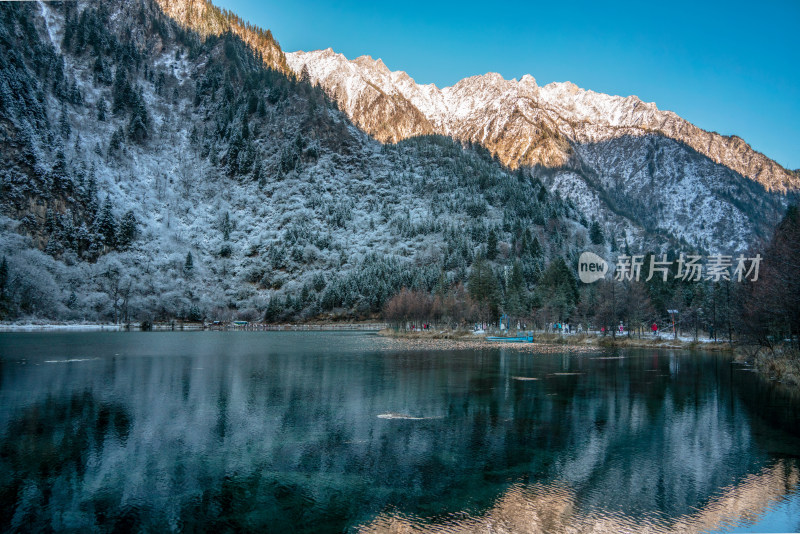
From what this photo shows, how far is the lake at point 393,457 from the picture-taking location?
11.4 m

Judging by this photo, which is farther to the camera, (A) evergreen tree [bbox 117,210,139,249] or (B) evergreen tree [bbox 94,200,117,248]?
(A) evergreen tree [bbox 117,210,139,249]

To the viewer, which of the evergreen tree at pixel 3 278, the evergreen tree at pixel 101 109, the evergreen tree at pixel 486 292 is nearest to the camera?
the evergreen tree at pixel 3 278

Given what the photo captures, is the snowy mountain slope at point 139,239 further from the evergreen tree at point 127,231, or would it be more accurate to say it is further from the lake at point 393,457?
the lake at point 393,457

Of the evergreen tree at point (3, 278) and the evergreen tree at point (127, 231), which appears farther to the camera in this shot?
the evergreen tree at point (127, 231)

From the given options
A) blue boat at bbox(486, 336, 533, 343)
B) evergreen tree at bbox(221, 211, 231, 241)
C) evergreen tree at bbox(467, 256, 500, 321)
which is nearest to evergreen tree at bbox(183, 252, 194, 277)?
evergreen tree at bbox(221, 211, 231, 241)

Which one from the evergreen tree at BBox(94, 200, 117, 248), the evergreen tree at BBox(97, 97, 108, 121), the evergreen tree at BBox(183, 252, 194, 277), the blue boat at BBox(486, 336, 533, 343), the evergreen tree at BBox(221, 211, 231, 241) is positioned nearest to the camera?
the blue boat at BBox(486, 336, 533, 343)

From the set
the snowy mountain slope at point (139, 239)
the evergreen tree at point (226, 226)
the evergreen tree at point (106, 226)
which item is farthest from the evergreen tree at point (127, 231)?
the evergreen tree at point (226, 226)

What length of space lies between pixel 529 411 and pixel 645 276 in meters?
106

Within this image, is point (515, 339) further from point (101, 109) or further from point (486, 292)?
point (101, 109)

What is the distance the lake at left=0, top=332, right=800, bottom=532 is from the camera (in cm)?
1137

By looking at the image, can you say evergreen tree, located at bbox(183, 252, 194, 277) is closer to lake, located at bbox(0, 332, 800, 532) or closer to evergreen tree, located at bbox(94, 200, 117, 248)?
evergreen tree, located at bbox(94, 200, 117, 248)

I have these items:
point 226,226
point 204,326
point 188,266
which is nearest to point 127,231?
point 188,266

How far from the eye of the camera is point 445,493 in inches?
502

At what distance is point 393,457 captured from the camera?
16.0 meters
